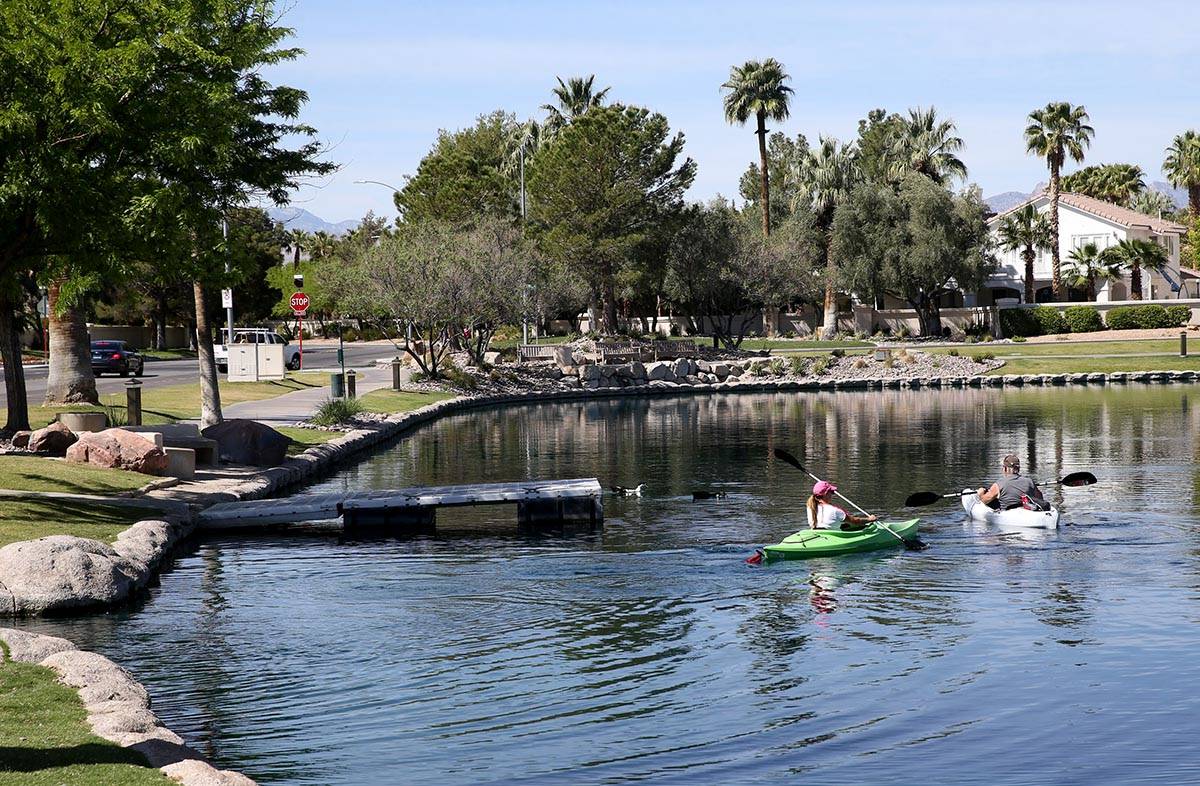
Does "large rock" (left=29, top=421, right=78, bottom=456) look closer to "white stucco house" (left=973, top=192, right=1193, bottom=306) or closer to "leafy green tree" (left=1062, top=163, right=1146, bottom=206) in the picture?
"white stucco house" (left=973, top=192, right=1193, bottom=306)

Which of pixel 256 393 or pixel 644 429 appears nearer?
pixel 644 429

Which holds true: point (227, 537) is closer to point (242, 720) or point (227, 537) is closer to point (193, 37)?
point (193, 37)

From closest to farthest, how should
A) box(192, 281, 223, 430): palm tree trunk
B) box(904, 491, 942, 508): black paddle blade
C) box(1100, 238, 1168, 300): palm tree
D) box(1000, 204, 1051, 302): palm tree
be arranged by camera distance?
box(904, 491, 942, 508): black paddle blade < box(192, 281, 223, 430): palm tree trunk < box(1100, 238, 1168, 300): palm tree < box(1000, 204, 1051, 302): palm tree

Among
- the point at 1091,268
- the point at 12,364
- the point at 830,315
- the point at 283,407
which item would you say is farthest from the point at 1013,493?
the point at 1091,268

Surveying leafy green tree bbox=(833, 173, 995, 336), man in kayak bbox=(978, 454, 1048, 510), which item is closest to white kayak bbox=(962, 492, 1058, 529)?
man in kayak bbox=(978, 454, 1048, 510)

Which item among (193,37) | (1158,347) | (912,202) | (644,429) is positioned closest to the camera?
(193,37)

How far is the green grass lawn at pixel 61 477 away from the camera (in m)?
24.5

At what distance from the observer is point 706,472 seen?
1348 inches

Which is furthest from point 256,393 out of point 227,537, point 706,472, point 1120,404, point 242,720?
point 242,720

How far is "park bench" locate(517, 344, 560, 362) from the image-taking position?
2943 inches

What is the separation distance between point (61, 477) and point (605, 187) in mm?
57354

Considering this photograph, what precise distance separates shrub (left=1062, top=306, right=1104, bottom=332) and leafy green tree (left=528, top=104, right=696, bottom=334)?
2521cm

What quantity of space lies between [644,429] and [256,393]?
15.6 m

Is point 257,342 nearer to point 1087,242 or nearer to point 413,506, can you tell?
point 413,506
